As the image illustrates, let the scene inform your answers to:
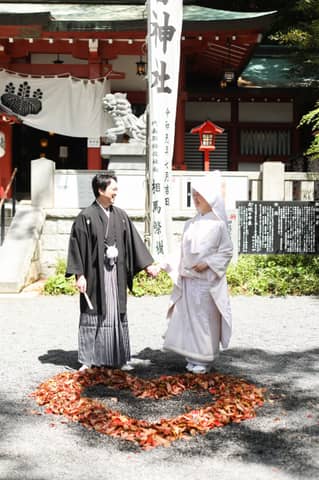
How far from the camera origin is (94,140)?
13820 millimetres

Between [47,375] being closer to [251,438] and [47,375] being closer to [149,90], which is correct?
[251,438]

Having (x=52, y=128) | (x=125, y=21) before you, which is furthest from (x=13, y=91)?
(x=125, y=21)

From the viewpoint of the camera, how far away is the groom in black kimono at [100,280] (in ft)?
17.3

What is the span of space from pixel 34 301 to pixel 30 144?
29.7 ft

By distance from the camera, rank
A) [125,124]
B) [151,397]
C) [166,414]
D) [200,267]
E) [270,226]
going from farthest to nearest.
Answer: [125,124] < [270,226] < [200,267] < [151,397] < [166,414]

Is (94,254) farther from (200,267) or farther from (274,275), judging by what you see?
(274,275)

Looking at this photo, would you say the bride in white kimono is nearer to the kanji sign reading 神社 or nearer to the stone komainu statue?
the kanji sign reading 神社

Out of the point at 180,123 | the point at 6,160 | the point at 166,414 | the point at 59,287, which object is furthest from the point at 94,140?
the point at 166,414

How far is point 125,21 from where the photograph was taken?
12.4m

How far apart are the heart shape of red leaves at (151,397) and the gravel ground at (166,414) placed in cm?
8

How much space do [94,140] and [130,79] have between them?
1.84 m

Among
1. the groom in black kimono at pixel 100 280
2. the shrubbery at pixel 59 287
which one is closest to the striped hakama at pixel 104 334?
the groom in black kimono at pixel 100 280

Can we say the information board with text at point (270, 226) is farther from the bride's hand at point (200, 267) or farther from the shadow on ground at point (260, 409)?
the bride's hand at point (200, 267)

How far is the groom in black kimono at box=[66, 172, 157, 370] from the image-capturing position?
5.27m
